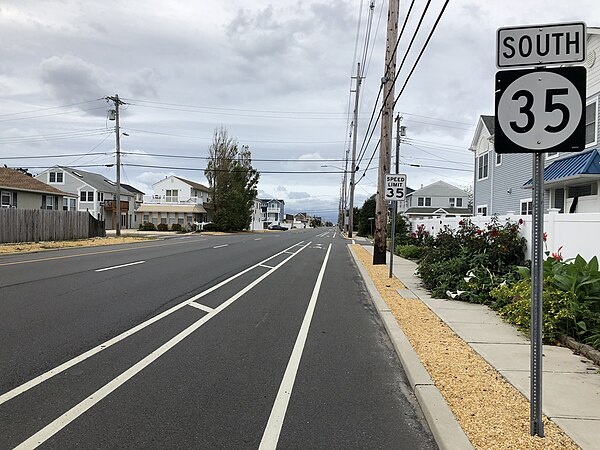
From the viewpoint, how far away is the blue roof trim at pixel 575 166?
48.9 ft

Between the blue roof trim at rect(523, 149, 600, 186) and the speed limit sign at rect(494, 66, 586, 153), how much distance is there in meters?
12.6

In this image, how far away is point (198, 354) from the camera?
6359mm

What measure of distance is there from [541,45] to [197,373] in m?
4.57

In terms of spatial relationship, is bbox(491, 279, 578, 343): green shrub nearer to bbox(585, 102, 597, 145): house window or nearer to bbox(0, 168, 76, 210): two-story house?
bbox(585, 102, 597, 145): house window

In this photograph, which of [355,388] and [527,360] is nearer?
[355,388]

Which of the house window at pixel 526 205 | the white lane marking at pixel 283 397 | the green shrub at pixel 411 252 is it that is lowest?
the white lane marking at pixel 283 397

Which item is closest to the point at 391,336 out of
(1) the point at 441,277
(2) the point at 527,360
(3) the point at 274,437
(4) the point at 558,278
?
(2) the point at 527,360

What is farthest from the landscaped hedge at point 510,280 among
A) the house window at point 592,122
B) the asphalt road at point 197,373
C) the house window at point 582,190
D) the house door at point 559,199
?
the house door at point 559,199

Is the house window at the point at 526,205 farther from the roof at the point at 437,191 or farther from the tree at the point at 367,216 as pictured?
the roof at the point at 437,191

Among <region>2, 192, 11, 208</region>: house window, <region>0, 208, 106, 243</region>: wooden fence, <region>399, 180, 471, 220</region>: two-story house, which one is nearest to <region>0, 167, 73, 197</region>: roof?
<region>2, 192, 11, 208</region>: house window

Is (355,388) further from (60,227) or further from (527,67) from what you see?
(60,227)

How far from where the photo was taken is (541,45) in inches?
154

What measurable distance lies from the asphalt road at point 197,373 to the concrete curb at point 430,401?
118mm

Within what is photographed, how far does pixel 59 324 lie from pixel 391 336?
4974 millimetres
